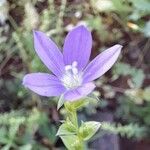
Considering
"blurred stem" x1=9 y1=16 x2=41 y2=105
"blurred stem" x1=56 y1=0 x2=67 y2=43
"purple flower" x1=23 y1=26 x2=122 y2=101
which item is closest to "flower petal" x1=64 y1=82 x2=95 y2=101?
"purple flower" x1=23 y1=26 x2=122 y2=101

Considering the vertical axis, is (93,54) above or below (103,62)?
below

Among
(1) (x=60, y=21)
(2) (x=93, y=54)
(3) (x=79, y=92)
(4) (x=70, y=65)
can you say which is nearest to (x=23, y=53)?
(1) (x=60, y=21)

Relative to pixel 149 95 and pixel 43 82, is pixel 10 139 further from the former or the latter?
pixel 43 82

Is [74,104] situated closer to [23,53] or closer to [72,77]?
[72,77]

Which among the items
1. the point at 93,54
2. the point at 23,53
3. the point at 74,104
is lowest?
the point at 93,54

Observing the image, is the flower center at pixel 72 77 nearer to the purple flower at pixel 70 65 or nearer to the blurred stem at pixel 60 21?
the purple flower at pixel 70 65

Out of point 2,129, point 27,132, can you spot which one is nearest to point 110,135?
point 27,132

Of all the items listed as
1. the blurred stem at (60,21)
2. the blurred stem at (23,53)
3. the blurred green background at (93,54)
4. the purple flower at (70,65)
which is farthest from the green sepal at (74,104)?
the blurred stem at (60,21)

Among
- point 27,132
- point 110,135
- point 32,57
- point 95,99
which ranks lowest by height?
point 110,135
